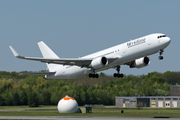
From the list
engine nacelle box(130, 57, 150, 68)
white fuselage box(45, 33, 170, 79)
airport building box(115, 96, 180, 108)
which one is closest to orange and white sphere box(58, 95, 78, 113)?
white fuselage box(45, 33, 170, 79)

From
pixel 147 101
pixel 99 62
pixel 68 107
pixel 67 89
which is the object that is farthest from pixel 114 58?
pixel 147 101

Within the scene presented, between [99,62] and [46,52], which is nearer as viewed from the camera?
[99,62]

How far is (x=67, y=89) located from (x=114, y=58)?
49.1 m

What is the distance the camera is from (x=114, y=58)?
186 ft

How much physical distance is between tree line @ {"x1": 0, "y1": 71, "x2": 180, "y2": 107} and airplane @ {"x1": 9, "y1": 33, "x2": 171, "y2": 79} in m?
21.7

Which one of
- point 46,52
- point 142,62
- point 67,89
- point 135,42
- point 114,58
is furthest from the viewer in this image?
point 67,89

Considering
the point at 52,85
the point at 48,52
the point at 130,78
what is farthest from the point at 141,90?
the point at 48,52

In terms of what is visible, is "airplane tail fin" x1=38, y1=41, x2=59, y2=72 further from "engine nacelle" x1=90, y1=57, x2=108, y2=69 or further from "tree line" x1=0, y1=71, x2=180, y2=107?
"tree line" x1=0, y1=71, x2=180, y2=107

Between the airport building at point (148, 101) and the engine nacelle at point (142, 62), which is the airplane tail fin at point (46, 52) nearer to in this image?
the engine nacelle at point (142, 62)

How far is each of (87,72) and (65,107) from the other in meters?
26.7

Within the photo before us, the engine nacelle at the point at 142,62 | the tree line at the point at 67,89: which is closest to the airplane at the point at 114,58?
the engine nacelle at the point at 142,62

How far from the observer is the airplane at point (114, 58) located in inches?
2126

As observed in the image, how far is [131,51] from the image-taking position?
181 feet

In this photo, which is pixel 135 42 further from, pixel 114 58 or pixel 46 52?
pixel 46 52
